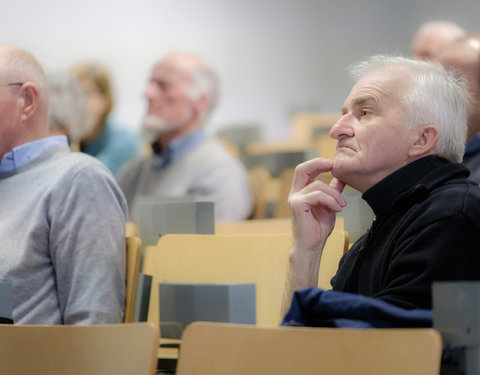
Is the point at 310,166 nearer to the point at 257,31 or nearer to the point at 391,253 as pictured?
the point at 391,253

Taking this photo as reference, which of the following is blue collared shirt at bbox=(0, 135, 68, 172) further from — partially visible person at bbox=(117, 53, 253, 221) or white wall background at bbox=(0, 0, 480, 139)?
white wall background at bbox=(0, 0, 480, 139)

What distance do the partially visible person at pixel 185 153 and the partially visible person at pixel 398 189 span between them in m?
1.67

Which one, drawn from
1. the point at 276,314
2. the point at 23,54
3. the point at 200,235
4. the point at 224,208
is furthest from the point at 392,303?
the point at 224,208

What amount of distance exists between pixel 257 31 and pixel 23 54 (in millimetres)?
6078

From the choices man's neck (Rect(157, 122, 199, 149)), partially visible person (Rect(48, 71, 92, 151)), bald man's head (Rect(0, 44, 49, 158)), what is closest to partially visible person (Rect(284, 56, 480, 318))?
bald man's head (Rect(0, 44, 49, 158))

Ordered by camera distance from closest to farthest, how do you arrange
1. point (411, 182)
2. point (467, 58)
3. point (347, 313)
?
point (347, 313)
point (411, 182)
point (467, 58)

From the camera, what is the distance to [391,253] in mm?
1890

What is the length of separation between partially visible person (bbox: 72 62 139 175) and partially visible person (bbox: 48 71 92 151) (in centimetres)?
121

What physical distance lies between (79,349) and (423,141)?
866 mm

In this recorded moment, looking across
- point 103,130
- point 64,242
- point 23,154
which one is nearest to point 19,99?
point 23,154

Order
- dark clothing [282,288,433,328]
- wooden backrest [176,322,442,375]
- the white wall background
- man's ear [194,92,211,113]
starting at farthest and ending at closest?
the white wall background → man's ear [194,92,211,113] → dark clothing [282,288,433,328] → wooden backrest [176,322,442,375]

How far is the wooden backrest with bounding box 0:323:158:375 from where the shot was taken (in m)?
1.68

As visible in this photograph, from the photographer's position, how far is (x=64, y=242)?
2430 millimetres

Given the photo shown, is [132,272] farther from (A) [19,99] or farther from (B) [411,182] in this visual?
(B) [411,182]
